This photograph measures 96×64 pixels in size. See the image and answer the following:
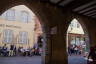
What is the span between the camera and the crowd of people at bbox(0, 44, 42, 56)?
56.1ft

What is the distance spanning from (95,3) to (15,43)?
40.1 feet

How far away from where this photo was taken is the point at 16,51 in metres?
18.6

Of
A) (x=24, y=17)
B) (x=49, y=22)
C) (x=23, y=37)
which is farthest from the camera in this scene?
(x=24, y=17)

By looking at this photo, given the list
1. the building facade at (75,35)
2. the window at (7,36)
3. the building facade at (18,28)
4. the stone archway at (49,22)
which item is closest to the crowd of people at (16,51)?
the window at (7,36)

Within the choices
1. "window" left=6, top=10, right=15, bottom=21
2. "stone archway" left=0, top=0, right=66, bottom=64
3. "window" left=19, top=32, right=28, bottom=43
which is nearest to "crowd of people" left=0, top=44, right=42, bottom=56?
"window" left=19, top=32, right=28, bottom=43

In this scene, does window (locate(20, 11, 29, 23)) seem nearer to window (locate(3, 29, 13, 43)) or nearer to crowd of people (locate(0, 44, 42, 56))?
Result: window (locate(3, 29, 13, 43))

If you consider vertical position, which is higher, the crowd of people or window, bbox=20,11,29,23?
window, bbox=20,11,29,23

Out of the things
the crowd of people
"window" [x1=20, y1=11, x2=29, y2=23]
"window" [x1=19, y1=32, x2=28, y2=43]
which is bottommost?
the crowd of people

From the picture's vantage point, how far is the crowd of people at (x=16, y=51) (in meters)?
17.1

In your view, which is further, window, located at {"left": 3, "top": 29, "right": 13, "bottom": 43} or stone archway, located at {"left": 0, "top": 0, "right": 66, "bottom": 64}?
window, located at {"left": 3, "top": 29, "right": 13, "bottom": 43}

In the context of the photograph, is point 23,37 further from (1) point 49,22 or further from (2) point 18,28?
(1) point 49,22

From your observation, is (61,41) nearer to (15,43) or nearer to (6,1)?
(6,1)

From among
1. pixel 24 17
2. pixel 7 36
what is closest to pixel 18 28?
pixel 24 17

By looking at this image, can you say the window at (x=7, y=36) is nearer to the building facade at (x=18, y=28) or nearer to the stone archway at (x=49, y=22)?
the building facade at (x=18, y=28)
